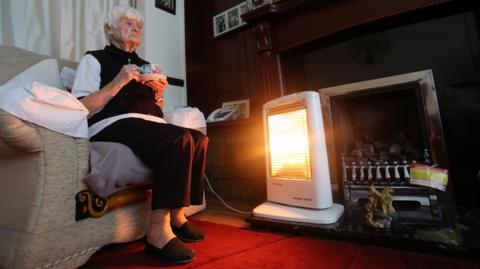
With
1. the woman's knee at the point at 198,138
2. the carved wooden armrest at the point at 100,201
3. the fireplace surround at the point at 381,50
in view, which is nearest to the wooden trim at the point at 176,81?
the fireplace surround at the point at 381,50

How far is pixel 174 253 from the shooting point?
0.81m

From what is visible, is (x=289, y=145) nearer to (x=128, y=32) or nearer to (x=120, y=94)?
(x=120, y=94)

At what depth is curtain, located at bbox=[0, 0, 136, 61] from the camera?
138 cm

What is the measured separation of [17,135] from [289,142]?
982 millimetres

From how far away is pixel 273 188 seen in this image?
4.18 feet

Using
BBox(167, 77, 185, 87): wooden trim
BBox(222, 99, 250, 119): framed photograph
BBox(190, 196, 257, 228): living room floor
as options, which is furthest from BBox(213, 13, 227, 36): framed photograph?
BBox(190, 196, 257, 228): living room floor

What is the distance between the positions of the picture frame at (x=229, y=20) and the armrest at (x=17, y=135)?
164cm

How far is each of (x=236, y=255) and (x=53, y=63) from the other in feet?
3.71

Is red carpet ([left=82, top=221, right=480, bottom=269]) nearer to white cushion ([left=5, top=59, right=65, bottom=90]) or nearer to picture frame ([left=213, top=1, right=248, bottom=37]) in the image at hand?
white cushion ([left=5, top=59, right=65, bottom=90])

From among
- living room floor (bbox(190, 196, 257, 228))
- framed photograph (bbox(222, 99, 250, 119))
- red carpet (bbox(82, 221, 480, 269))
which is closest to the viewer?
red carpet (bbox(82, 221, 480, 269))

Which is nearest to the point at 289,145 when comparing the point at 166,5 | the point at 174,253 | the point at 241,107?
the point at 174,253

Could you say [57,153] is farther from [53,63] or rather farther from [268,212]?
[268,212]

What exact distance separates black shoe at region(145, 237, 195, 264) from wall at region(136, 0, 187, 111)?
4.66 ft

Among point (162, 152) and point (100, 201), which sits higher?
point (162, 152)
